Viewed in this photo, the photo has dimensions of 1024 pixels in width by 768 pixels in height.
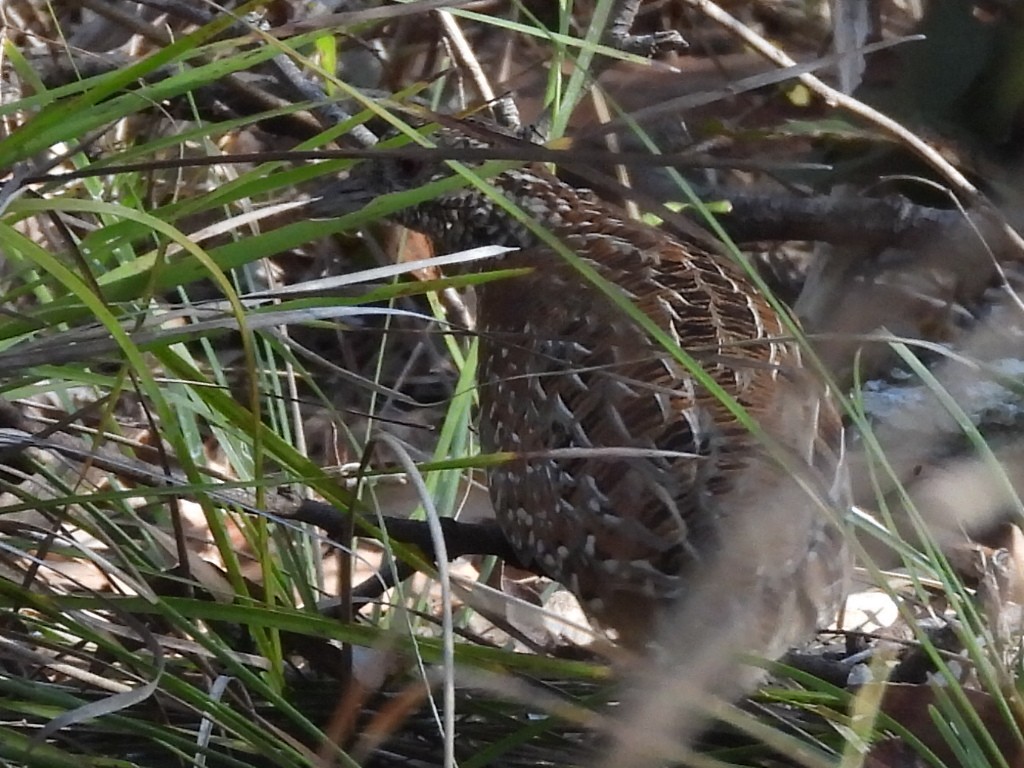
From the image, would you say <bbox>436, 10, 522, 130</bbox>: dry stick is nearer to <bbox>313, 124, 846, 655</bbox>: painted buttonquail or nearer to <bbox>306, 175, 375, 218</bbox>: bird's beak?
<bbox>313, 124, 846, 655</bbox>: painted buttonquail

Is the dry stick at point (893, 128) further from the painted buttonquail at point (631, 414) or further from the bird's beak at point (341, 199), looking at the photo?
the bird's beak at point (341, 199)

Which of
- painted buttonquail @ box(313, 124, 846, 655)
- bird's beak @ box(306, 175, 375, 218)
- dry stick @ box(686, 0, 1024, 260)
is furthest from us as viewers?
bird's beak @ box(306, 175, 375, 218)

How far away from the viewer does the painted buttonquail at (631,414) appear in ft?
4.93

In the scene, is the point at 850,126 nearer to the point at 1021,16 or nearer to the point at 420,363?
the point at 1021,16

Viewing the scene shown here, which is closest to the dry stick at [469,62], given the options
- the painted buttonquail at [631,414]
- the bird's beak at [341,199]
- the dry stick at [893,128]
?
the painted buttonquail at [631,414]

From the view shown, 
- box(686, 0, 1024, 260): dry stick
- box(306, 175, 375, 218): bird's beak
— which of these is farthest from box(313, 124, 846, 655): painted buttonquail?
box(686, 0, 1024, 260): dry stick

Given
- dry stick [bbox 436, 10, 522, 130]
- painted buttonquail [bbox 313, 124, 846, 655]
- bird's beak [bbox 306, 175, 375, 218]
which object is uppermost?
dry stick [bbox 436, 10, 522, 130]

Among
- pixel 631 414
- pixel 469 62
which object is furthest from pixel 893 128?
pixel 469 62

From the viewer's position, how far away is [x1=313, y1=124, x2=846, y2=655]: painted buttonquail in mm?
1503

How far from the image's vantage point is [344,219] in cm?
133

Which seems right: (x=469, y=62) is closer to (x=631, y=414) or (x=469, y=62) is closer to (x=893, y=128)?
(x=631, y=414)

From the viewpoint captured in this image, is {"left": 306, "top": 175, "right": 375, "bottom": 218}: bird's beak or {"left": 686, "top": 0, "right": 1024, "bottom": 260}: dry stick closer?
{"left": 686, "top": 0, "right": 1024, "bottom": 260}: dry stick

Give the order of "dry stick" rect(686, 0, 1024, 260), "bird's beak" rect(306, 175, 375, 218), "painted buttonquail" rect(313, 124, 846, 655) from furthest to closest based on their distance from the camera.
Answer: "bird's beak" rect(306, 175, 375, 218), "painted buttonquail" rect(313, 124, 846, 655), "dry stick" rect(686, 0, 1024, 260)

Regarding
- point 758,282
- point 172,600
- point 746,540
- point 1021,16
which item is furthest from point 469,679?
point 1021,16
